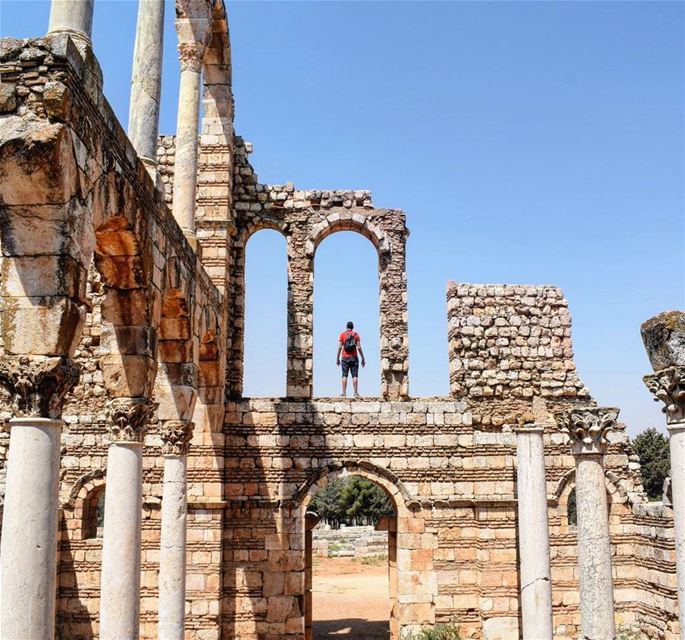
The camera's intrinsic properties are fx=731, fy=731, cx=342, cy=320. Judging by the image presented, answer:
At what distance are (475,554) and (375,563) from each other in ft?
59.8

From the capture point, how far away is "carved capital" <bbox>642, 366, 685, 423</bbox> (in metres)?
7.16

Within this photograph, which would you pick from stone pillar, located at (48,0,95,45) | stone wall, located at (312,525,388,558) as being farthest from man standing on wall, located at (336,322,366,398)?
stone wall, located at (312,525,388,558)

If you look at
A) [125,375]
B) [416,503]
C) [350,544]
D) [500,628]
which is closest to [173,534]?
[125,375]

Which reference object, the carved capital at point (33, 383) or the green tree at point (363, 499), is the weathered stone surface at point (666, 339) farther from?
the green tree at point (363, 499)

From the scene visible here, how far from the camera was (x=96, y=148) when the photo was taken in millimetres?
6980

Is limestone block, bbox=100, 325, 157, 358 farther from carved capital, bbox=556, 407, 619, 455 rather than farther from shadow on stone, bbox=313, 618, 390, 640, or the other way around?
shadow on stone, bbox=313, 618, 390, 640

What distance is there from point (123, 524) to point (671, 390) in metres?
6.16

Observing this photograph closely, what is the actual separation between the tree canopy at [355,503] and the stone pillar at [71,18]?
38.1 meters

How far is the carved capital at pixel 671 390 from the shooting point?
7164 mm

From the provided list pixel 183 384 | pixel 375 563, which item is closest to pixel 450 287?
pixel 183 384

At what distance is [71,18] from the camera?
721 centimetres

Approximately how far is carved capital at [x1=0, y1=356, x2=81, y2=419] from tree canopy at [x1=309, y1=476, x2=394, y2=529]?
38183 millimetres

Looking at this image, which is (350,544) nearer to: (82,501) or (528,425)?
(82,501)

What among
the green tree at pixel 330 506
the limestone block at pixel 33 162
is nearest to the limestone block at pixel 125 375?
the limestone block at pixel 33 162
